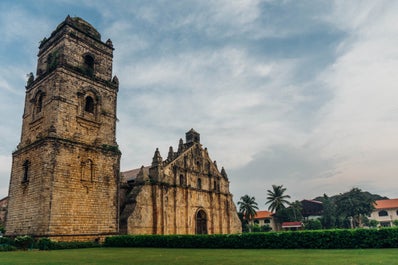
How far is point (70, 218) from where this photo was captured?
22062 millimetres

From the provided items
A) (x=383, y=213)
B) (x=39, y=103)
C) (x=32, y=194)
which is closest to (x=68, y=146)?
(x=32, y=194)

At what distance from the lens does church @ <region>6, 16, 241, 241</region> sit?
865 inches

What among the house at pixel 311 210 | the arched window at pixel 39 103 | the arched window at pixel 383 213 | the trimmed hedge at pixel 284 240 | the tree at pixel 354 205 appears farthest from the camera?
the arched window at pixel 383 213

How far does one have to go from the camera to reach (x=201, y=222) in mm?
35719

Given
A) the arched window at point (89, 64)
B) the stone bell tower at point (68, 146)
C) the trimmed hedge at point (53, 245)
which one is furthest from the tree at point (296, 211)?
the arched window at point (89, 64)

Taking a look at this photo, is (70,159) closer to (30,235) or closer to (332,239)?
(30,235)

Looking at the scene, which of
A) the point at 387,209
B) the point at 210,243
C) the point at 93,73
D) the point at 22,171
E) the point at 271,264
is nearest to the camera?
the point at 271,264

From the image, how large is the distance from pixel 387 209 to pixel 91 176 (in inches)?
2408

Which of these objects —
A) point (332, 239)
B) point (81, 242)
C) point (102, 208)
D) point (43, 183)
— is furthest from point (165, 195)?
point (332, 239)

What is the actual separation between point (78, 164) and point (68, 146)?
156 centimetres

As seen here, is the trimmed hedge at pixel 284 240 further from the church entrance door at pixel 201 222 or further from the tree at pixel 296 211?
the tree at pixel 296 211

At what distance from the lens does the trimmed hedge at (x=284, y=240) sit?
16328 millimetres

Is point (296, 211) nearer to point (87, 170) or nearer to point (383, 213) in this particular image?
point (383, 213)

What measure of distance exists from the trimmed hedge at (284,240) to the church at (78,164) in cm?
362
